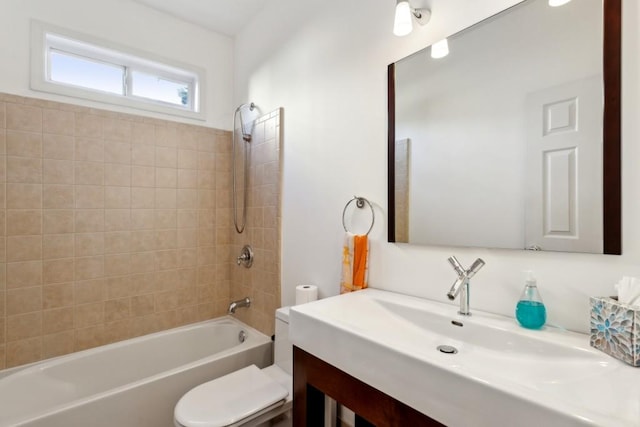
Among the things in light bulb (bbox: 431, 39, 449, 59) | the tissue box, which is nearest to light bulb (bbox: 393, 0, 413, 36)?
light bulb (bbox: 431, 39, 449, 59)

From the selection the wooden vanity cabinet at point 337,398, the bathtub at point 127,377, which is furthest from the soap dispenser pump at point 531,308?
the bathtub at point 127,377

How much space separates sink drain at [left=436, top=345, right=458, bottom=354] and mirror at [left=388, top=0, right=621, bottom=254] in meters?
0.38

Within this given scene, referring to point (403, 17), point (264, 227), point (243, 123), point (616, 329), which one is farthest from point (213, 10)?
point (616, 329)

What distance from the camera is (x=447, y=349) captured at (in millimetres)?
978

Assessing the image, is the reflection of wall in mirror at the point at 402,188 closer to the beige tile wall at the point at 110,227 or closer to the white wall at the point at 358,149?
the white wall at the point at 358,149

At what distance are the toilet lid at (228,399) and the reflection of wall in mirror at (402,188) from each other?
0.96 m

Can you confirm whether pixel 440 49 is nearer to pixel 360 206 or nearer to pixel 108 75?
pixel 360 206

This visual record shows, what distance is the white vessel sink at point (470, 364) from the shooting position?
587 millimetres

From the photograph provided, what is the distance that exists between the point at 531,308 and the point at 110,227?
242 cm

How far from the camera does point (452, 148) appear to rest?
1236 millimetres

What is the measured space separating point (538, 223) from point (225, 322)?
2.30 metres

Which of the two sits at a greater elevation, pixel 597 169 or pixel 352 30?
pixel 352 30

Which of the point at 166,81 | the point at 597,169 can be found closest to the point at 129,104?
the point at 166,81

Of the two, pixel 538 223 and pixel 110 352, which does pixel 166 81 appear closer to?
pixel 110 352
